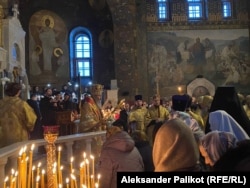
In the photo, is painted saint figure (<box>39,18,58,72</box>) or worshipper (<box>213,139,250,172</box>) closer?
worshipper (<box>213,139,250,172</box>)

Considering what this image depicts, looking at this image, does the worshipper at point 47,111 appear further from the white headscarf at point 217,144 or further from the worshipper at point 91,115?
the white headscarf at point 217,144

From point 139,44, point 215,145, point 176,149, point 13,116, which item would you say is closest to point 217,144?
point 215,145

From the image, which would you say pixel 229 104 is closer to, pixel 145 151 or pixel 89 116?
pixel 145 151

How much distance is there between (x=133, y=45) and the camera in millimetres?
22703

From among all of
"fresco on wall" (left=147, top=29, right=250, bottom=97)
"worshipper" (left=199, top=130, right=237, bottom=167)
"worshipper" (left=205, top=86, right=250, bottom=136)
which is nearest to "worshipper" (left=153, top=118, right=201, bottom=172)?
"worshipper" (left=199, top=130, right=237, bottom=167)

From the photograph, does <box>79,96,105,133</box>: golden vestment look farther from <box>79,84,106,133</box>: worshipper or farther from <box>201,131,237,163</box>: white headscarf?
<box>201,131,237,163</box>: white headscarf

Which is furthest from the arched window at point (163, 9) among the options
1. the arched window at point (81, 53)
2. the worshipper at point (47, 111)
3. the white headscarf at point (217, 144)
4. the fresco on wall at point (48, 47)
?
the white headscarf at point (217, 144)

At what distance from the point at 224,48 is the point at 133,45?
5736 millimetres

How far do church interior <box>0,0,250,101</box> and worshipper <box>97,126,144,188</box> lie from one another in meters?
18.4

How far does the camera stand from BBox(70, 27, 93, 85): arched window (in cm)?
2541

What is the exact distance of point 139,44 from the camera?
23.8m

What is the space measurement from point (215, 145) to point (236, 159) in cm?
47

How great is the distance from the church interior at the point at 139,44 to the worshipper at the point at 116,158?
18.4 metres

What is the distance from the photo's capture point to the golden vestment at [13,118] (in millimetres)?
6156
